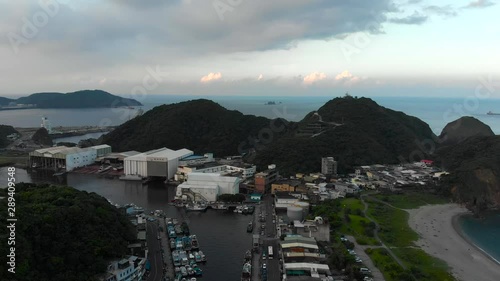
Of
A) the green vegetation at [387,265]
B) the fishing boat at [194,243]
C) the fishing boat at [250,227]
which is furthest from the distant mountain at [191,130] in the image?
the green vegetation at [387,265]

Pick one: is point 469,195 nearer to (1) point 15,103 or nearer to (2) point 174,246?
(2) point 174,246

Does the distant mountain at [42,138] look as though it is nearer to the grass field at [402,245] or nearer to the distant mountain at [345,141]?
the distant mountain at [345,141]

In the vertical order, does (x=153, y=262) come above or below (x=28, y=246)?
below

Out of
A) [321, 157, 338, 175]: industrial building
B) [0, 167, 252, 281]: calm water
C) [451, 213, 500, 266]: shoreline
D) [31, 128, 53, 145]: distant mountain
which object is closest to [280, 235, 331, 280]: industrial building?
[0, 167, 252, 281]: calm water

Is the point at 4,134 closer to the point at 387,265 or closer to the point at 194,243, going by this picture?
the point at 194,243

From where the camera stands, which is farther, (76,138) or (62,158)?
(76,138)

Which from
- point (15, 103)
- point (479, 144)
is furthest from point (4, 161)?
point (15, 103)

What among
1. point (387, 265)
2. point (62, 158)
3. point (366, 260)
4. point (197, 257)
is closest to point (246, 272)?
point (197, 257)
